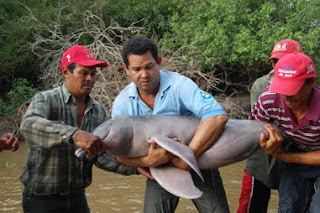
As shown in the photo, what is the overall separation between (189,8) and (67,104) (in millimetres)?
11073

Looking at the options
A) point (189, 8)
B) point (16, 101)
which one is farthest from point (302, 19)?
point (16, 101)

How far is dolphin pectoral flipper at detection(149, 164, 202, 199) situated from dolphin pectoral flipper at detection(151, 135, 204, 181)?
15cm

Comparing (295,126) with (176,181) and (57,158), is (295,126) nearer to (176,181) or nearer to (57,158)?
(176,181)

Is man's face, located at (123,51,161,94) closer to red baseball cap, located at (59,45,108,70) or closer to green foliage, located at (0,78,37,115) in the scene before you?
red baseball cap, located at (59,45,108,70)

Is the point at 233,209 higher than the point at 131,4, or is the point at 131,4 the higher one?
the point at 131,4

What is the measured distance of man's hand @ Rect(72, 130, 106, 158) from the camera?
3080mm

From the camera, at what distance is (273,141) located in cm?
352

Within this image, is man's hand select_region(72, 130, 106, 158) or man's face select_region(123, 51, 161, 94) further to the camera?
man's face select_region(123, 51, 161, 94)

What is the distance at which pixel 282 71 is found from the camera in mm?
3381

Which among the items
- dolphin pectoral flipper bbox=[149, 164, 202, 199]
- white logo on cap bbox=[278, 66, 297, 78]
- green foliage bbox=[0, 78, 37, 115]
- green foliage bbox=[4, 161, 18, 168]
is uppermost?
white logo on cap bbox=[278, 66, 297, 78]

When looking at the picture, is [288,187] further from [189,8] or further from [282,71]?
[189,8]

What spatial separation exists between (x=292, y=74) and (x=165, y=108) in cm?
114

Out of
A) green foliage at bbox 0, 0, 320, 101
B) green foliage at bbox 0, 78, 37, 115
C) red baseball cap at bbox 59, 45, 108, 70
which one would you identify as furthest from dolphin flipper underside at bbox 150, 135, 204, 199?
green foliage at bbox 0, 78, 37, 115

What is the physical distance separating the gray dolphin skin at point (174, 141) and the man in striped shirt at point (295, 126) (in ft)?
0.67
